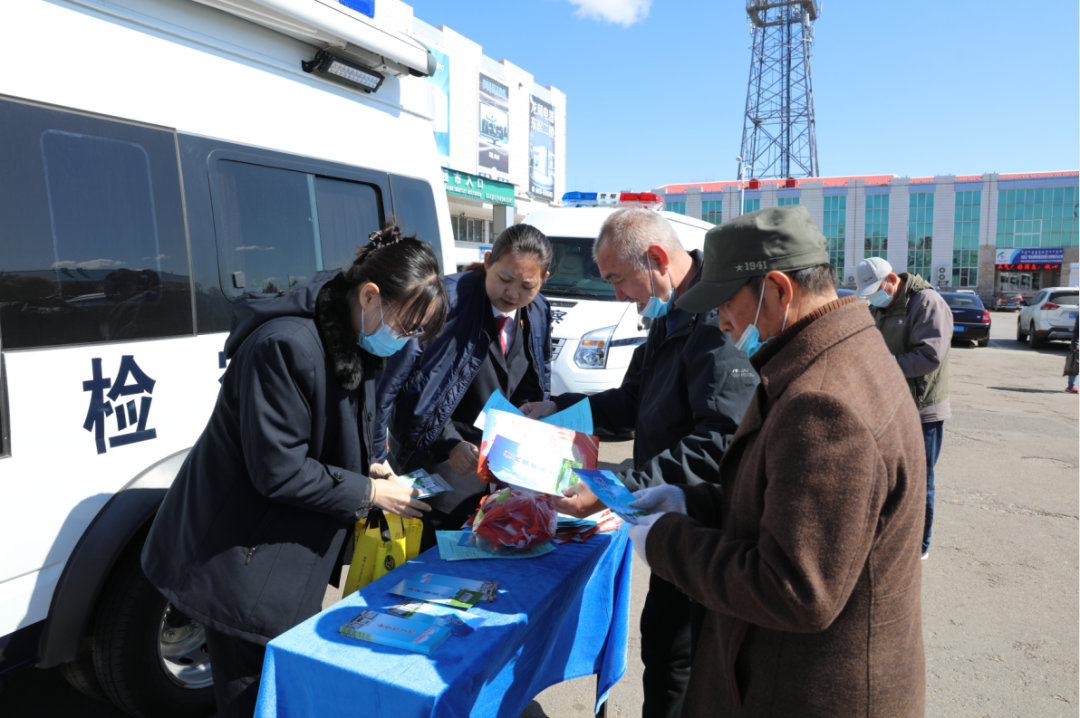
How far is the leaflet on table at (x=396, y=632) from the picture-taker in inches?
60.4

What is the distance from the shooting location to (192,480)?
1.86 m

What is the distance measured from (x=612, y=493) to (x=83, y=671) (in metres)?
2.14

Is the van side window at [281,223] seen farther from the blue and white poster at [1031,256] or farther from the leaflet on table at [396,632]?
the blue and white poster at [1031,256]

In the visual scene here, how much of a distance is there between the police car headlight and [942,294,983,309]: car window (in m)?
15.8

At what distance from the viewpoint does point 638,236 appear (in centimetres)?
240

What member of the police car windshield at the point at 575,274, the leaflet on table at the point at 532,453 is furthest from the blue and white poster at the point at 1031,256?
the leaflet on table at the point at 532,453

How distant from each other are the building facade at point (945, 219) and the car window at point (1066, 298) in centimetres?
3679

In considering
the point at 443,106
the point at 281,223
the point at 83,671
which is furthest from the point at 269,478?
the point at 443,106

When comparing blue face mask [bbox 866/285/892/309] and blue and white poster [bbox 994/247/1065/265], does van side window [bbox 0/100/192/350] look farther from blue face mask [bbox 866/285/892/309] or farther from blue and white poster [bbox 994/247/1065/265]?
blue and white poster [bbox 994/247/1065/265]

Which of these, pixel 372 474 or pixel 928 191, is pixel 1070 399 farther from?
pixel 928 191

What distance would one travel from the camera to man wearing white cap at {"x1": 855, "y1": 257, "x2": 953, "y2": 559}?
4.17 meters

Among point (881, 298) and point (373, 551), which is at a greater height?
point (881, 298)

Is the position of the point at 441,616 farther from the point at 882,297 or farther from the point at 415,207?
A: the point at 882,297

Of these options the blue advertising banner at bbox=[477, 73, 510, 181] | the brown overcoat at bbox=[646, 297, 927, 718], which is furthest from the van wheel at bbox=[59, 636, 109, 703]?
the blue advertising banner at bbox=[477, 73, 510, 181]
